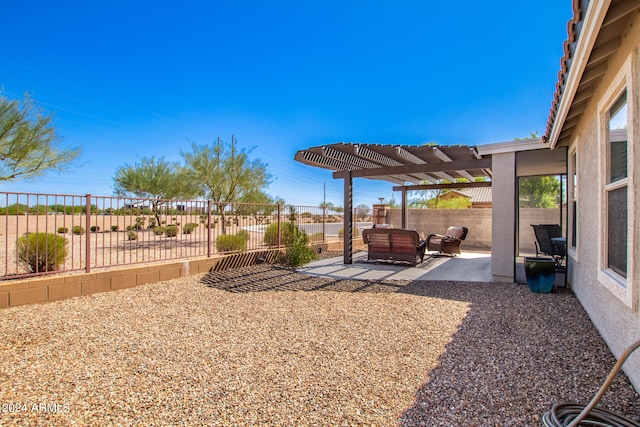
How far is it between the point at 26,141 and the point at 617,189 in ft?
38.2

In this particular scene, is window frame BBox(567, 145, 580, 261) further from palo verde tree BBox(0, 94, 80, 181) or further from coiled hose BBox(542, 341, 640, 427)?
palo verde tree BBox(0, 94, 80, 181)

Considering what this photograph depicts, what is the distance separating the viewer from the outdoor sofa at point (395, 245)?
825 cm

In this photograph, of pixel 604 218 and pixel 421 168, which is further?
pixel 421 168

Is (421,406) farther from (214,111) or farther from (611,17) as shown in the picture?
(214,111)

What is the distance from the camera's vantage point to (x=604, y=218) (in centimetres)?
333

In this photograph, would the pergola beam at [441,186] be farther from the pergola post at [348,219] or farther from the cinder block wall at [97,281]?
the cinder block wall at [97,281]

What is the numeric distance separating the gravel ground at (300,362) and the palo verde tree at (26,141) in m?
5.76

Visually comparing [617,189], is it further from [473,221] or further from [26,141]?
[473,221]

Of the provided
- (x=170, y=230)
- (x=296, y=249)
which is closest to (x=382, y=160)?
(x=296, y=249)

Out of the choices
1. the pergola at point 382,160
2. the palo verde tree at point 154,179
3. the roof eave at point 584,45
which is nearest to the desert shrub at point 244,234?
the pergola at point 382,160

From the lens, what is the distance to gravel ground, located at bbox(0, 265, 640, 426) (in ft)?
7.14

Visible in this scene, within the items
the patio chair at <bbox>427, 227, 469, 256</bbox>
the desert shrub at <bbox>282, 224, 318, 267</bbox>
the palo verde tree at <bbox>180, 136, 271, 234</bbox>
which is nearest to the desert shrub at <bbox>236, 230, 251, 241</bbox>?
the desert shrub at <bbox>282, 224, 318, 267</bbox>

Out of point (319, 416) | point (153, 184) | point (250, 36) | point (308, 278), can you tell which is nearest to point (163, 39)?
point (250, 36)

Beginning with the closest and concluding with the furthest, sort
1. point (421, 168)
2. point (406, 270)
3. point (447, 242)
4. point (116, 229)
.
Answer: point (406, 270)
point (421, 168)
point (116, 229)
point (447, 242)
